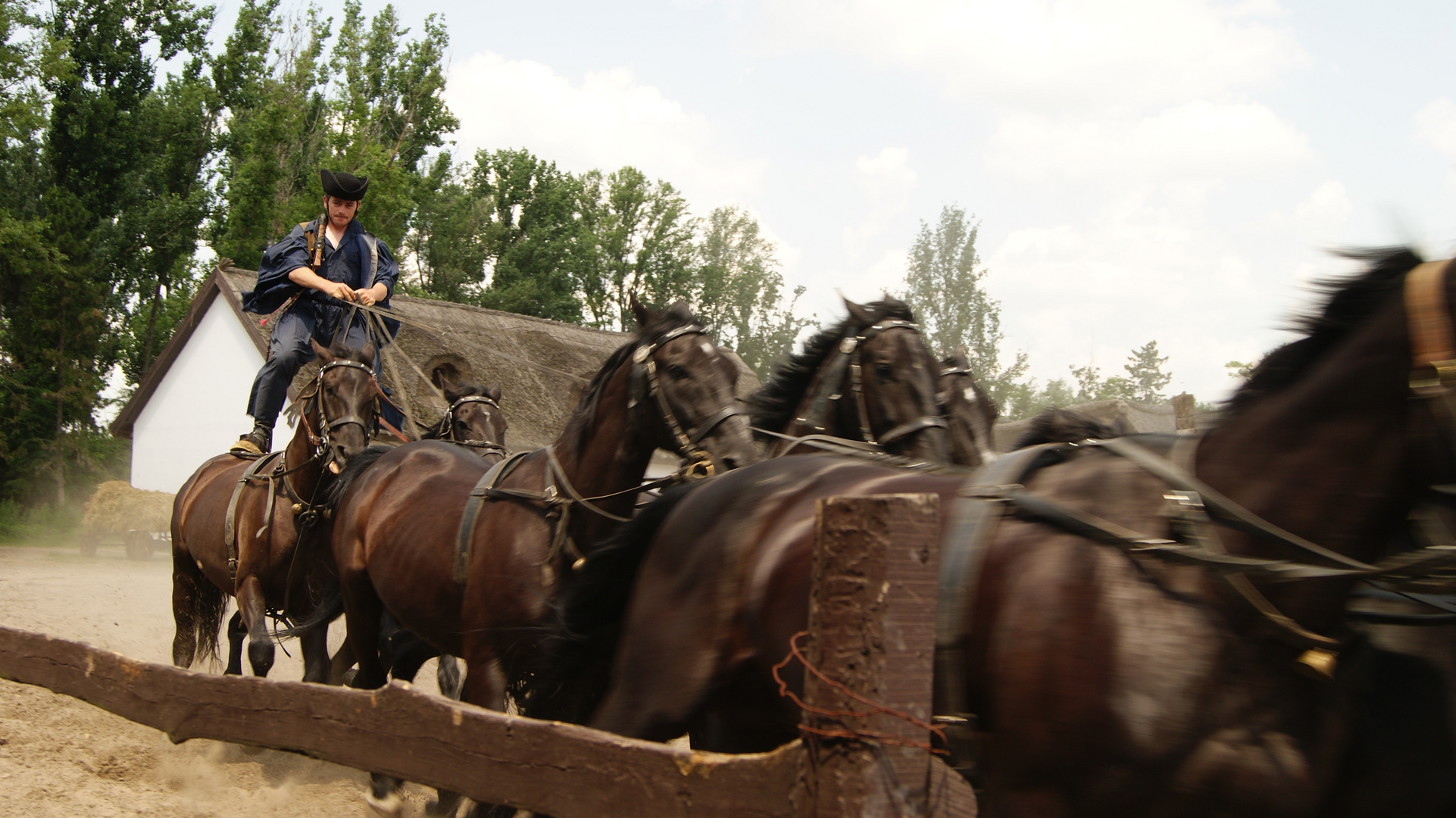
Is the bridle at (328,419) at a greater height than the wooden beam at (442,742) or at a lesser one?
greater

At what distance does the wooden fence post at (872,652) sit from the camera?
161cm

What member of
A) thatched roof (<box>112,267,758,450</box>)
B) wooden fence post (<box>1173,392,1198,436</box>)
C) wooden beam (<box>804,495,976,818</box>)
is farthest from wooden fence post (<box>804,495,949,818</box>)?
thatched roof (<box>112,267,758,450</box>)

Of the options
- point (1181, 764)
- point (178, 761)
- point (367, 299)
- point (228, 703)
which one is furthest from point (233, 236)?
point (1181, 764)

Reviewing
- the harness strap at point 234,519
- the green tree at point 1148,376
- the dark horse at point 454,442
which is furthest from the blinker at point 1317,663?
the green tree at point 1148,376

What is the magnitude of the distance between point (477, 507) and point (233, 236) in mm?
26684

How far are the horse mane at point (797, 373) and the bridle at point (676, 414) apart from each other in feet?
3.37

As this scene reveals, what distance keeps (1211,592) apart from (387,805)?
147 inches

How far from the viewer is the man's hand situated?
6.90 meters

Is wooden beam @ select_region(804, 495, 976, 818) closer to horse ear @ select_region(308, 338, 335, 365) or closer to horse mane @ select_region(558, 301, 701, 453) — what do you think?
horse mane @ select_region(558, 301, 701, 453)

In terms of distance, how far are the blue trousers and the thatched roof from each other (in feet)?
27.8

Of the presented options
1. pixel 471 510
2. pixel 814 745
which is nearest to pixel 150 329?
pixel 471 510

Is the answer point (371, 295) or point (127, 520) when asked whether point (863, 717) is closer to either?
point (371, 295)

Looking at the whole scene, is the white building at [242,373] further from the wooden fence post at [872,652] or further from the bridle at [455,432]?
the wooden fence post at [872,652]

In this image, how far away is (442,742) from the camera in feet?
8.21
